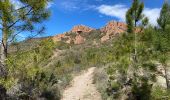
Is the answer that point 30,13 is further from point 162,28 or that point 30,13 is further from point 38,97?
point 38,97

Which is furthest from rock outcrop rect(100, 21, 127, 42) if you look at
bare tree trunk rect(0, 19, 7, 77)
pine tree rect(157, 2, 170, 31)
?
bare tree trunk rect(0, 19, 7, 77)

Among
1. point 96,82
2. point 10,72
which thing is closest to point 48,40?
point 10,72

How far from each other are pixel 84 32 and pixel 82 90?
3051 inches

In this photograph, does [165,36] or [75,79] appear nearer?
[165,36]

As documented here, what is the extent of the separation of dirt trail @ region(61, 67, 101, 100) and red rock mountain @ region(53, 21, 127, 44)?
5052 cm

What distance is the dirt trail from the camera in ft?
78.6

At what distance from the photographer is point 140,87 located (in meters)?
18.8

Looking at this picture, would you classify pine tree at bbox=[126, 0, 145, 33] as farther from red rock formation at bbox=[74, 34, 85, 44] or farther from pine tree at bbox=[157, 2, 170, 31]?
red rock formation at bbox=[74, 34, 85, 44]

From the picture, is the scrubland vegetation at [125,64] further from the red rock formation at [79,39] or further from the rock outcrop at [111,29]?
the red rock formation at [79,39]

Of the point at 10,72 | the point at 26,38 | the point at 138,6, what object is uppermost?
the point at 138,6

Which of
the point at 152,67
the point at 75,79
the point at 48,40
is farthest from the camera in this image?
the point at 75,79

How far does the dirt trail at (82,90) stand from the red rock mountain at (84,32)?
50521 millimetres

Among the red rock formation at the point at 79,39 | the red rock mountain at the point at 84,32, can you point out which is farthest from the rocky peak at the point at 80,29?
the red rock formation at the point at 79,39

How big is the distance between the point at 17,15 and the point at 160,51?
655 cm
